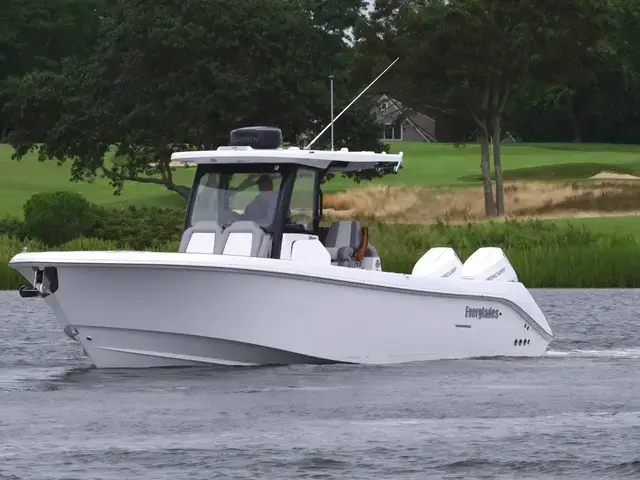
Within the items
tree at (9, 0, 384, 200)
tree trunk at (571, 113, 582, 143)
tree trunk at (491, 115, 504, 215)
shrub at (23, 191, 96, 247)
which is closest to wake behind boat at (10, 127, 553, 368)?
shrub at (23, 191, 96, 247)

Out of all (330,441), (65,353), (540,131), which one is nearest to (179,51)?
(65,353)

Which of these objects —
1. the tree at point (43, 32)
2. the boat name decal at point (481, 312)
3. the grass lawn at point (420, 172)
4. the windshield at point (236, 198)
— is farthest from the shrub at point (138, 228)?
the tree at point (43, 32)

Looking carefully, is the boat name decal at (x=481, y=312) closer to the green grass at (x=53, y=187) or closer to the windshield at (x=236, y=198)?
the windshield at (x=236, y=198)

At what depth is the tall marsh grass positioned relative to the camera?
35219 millimetres

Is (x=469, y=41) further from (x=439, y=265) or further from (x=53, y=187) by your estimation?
(x=439, y=265)

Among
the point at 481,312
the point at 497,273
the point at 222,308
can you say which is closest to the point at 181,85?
the point at 497,273

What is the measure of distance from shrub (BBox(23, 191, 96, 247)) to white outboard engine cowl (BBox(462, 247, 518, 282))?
23924 mm

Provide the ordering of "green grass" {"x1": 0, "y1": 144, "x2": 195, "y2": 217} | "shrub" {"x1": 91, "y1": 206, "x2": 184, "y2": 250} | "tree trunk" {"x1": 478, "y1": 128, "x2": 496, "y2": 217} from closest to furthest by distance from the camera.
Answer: "shrub" {"x1": 91, "y1": 206, "x2": 184, "y2": 250} < "tree trunk" {"x1": 478, "y1": 128, "x2": 496, "y2": 217} < "green grass" {"x1": 0, "y1": 144, "x2": 195, "y2": 217}

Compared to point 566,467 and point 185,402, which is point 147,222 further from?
point 566,467

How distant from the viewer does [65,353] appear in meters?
23.1

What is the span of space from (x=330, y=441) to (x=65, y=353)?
8.92 m

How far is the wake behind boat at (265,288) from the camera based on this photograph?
18344mm

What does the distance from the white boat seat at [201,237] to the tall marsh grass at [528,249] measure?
14982 millimetres

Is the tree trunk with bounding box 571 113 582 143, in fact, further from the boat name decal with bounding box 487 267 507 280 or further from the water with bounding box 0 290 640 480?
the boat name decal with bounding box 487 267 507 280
